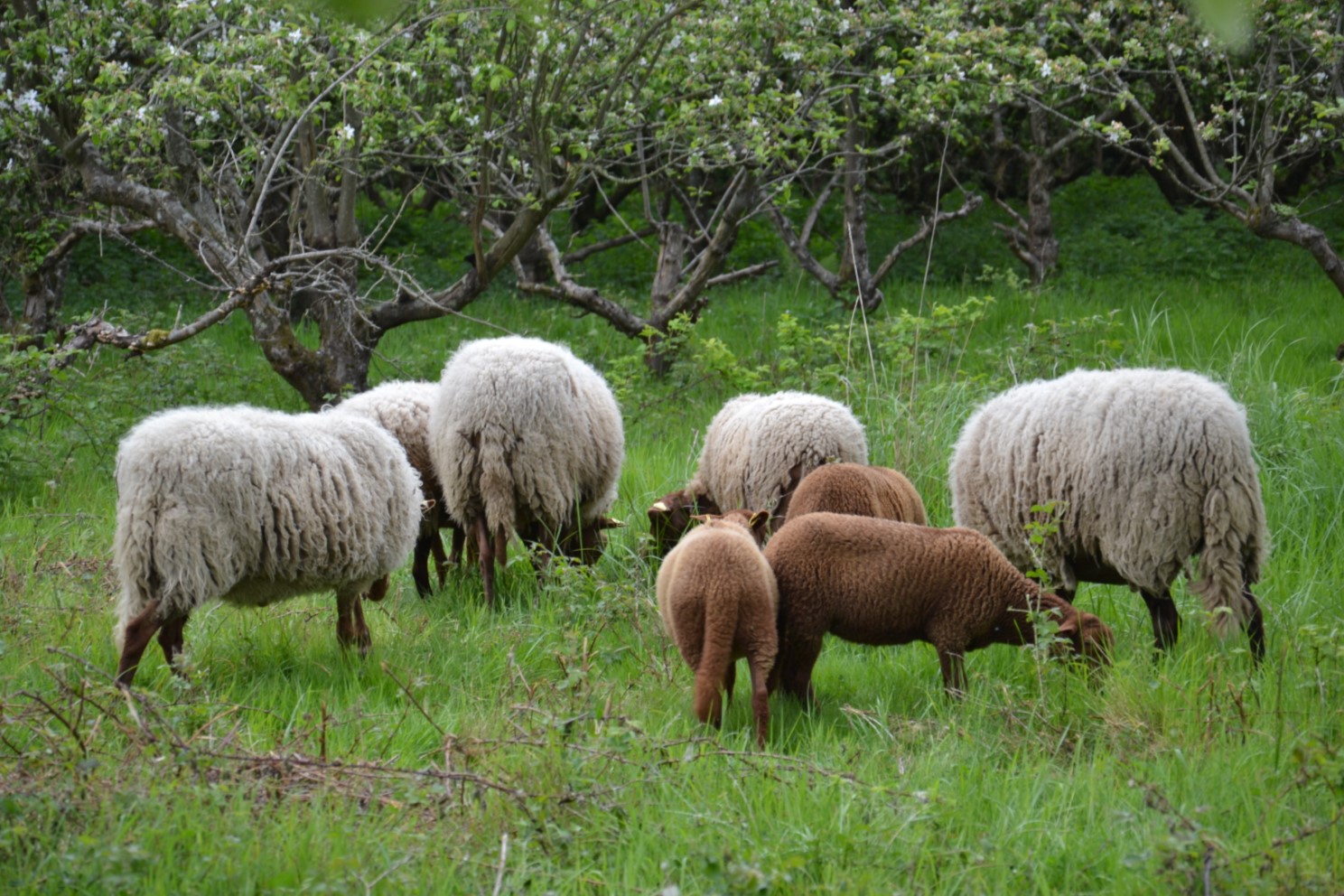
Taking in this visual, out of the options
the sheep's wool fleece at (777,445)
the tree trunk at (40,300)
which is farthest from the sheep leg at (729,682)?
the tree trunk at (40,300)

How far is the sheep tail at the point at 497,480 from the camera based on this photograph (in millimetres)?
6387

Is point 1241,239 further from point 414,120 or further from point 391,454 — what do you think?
point 391,454

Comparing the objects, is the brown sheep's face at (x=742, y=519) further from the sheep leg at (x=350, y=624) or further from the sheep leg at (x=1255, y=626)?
the sheep leg at (x=1255, y=626)

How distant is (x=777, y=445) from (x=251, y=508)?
2.73 m

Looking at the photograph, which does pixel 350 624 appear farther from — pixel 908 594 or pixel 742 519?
pixel 908 594

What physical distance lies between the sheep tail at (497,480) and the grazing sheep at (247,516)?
3.13ft

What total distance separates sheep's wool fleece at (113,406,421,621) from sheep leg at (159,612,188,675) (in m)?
0.16

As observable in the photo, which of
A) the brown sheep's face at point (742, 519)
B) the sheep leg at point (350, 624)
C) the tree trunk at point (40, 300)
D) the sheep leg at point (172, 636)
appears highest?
the tree trunk at point (40, 300)

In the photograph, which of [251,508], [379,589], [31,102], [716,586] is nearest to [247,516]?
[251,508]

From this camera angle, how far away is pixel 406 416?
22.9 ft

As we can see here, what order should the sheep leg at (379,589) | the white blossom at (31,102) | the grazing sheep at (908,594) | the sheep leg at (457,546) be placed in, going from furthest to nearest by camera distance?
the white blossom at (31,102)
the sheep leg at (457,546)
the sheep leg at (379,589)
the grazing sheep at (908,594)

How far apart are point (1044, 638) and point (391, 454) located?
2875 mm

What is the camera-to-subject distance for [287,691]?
15.8 feet

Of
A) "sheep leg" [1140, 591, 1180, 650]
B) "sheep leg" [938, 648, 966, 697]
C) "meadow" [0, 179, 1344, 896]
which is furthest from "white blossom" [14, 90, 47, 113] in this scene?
"sheep leg" [1140, 591, 1180, 650]
